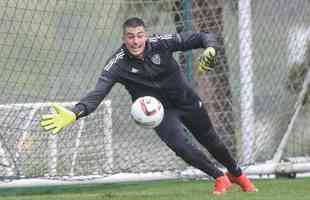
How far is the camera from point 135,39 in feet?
28.1

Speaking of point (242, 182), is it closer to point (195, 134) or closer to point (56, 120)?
point (195, 134)

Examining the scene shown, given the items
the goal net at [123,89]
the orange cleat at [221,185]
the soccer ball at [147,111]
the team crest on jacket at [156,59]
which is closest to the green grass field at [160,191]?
the orange cleat at [221,185]

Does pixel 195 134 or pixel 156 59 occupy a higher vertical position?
pixel 156 59

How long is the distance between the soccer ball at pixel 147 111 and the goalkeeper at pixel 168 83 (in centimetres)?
32

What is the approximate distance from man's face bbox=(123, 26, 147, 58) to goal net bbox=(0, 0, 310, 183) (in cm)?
159

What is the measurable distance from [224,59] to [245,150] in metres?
1.09

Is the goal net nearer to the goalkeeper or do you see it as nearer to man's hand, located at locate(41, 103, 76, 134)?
the goalkeeper

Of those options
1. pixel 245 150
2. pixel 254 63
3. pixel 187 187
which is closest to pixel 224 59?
pixel 254 63

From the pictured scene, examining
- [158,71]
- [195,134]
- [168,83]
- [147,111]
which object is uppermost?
[158,71]

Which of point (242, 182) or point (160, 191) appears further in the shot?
point (160, 191)

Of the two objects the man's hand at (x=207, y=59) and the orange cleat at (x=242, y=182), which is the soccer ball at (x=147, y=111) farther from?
the orange cleat at (x=242, y=182)

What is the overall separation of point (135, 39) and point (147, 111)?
67 cm

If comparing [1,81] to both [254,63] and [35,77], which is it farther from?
[254,63]

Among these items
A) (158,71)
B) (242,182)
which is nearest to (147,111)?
(158,71)
